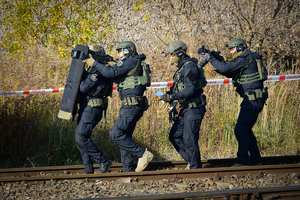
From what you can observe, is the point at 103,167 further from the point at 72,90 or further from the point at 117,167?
the point at 72,90

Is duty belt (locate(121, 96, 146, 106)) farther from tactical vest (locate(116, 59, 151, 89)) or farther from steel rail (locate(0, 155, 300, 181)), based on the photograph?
steel rail (locate(0, 155, 300, 181))

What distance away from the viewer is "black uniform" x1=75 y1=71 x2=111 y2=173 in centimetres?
514

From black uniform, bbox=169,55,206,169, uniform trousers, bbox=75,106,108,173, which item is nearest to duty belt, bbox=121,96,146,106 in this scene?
uniform trousers, bbox=75,106,108,173

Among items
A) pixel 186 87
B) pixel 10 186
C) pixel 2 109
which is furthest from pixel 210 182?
pixel 2 109

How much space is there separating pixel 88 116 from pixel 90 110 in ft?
0.36

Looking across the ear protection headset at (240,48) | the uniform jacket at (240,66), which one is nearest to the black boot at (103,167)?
the uniform jacket at (240,66)

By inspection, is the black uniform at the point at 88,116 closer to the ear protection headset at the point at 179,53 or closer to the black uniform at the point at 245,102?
the ear protection headset at the point at 179,53

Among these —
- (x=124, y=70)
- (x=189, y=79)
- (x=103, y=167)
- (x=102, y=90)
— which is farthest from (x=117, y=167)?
(x=189, y=79)

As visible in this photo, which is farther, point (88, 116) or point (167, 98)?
→ point (167, 98)

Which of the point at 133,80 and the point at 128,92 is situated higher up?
the point at 133,80

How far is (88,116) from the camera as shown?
5.24 m

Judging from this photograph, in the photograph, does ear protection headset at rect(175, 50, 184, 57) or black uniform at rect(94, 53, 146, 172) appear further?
ear protection headset at rect(175, 50, 184, 57)

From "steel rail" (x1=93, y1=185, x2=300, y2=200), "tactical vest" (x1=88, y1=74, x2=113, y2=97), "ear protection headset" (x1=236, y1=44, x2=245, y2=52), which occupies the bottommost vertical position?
"steel rail" (x1=93, y1=185, x2=300, y2=200)

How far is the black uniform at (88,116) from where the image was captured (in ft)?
16.9
